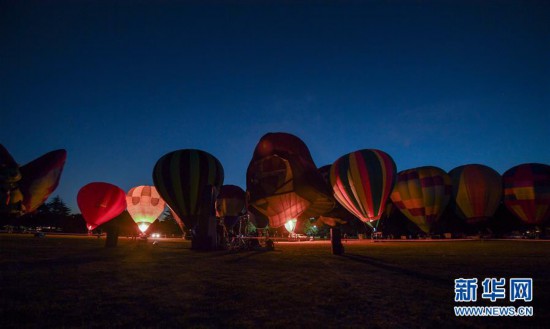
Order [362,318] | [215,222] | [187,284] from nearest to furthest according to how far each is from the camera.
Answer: [362,318], [187,284], [215,222]

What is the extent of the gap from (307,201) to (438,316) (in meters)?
12.3

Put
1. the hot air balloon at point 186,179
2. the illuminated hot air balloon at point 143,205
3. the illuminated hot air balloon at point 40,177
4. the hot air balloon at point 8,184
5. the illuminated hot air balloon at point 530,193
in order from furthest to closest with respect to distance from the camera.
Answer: the illuminated hot air balloon at point 143,205 → the illuminated hot air balloon at point 530,193 → the hot air balloon at point 186,179 → the illuminated hot air balloon at point 40,177 → the hot air balloon at point 8,184

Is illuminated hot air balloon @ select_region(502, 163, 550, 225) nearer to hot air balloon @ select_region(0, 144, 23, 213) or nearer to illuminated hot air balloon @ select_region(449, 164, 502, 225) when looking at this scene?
illuminated hot air balloon @ select_region(449, 164, 502, 225)

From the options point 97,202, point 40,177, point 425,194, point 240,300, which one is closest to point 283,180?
point 240,300

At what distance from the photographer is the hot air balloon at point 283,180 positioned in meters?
15.8

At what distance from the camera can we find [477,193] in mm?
32344

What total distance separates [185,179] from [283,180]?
976cm

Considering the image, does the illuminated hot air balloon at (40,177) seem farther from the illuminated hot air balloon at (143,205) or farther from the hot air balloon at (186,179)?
the illuminated hot air balloon at (143,205)

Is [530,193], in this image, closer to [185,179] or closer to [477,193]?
[477,193]

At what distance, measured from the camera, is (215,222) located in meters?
18.7

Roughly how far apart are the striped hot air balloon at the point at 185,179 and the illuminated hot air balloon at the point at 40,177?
6.63 m

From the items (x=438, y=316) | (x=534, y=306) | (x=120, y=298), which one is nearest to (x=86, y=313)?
(x=120, y=298)

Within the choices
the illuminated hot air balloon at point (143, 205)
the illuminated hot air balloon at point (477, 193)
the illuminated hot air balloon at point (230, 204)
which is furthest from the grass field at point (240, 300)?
the illuminated hot air balloon at point (230, 204)

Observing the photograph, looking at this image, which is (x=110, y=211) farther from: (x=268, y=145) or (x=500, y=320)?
(x=500, y=320)
